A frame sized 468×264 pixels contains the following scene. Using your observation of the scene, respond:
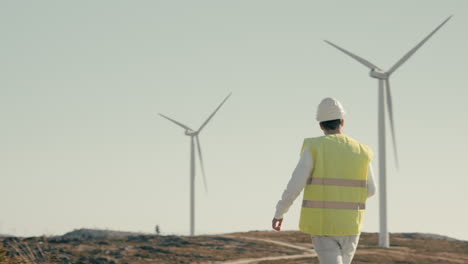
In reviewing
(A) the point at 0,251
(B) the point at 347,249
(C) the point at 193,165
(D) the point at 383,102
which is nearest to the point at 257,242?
(D) the point at 383,102

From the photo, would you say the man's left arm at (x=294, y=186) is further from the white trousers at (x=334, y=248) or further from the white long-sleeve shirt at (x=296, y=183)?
the white trousers at (x=334, y=248)

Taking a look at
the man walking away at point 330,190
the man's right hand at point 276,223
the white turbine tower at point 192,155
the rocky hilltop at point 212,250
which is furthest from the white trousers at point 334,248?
the white turbine tower at point 192,155

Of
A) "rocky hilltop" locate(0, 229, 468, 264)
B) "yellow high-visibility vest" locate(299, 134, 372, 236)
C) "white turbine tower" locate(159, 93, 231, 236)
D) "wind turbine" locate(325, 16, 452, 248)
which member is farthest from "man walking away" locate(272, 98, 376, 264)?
"white turbine tower" locate(159, 93, 231, 236)

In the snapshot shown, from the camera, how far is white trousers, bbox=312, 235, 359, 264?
9709 millimetres

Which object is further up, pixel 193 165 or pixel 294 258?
pixel 193 165

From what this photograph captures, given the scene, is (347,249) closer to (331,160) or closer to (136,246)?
(331,160)

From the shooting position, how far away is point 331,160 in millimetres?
9984

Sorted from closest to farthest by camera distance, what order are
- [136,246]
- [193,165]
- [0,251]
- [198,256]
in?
1. [0,251]
2. [198,256]
3. [136,246]
4. [193,165]

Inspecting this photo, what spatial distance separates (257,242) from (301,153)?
3674 centimetres

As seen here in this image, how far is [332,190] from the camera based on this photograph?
9.98 meters

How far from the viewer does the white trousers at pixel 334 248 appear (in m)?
9.71

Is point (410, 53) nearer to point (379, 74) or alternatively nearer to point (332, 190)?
point (379, 74)

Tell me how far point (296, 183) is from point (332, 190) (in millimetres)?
541

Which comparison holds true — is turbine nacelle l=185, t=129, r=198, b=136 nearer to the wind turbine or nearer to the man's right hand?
the wind turbine
